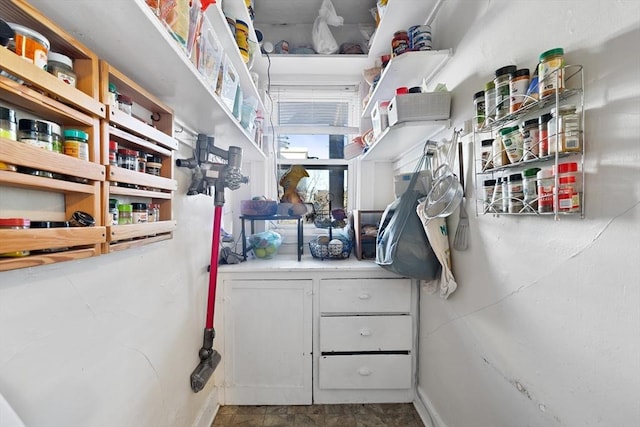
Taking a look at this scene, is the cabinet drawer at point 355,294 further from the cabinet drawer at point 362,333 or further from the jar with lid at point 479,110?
the jar with lid at point 479,110

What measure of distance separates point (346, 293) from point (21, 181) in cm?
141

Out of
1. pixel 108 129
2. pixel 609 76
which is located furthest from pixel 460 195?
pixel 108 129

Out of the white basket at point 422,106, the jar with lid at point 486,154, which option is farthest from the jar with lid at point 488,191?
the white basket at point 422,106

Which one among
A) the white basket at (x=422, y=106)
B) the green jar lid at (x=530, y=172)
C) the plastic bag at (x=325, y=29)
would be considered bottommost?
the green jar lid at (x=530, y=172)

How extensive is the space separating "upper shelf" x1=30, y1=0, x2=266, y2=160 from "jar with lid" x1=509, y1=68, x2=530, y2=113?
0.93 metres

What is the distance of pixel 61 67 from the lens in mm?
597

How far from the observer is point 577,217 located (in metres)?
0.67

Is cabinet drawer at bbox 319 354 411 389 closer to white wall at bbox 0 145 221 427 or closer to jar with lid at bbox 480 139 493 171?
white wall at bbox 0 145 221 427

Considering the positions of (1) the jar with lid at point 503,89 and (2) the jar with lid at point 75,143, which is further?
(1) the jar with lid at point 503,89

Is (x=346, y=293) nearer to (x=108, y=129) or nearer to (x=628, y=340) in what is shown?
(x=628, y=340)

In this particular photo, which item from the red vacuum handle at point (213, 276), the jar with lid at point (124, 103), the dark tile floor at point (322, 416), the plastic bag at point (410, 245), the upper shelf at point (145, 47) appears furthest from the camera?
the dark tile floor at point (322, 416)

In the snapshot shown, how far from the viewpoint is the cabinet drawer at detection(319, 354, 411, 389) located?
1615 mm

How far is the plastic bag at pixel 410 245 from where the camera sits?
1.29 m

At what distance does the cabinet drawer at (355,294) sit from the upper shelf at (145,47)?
3.47ft
